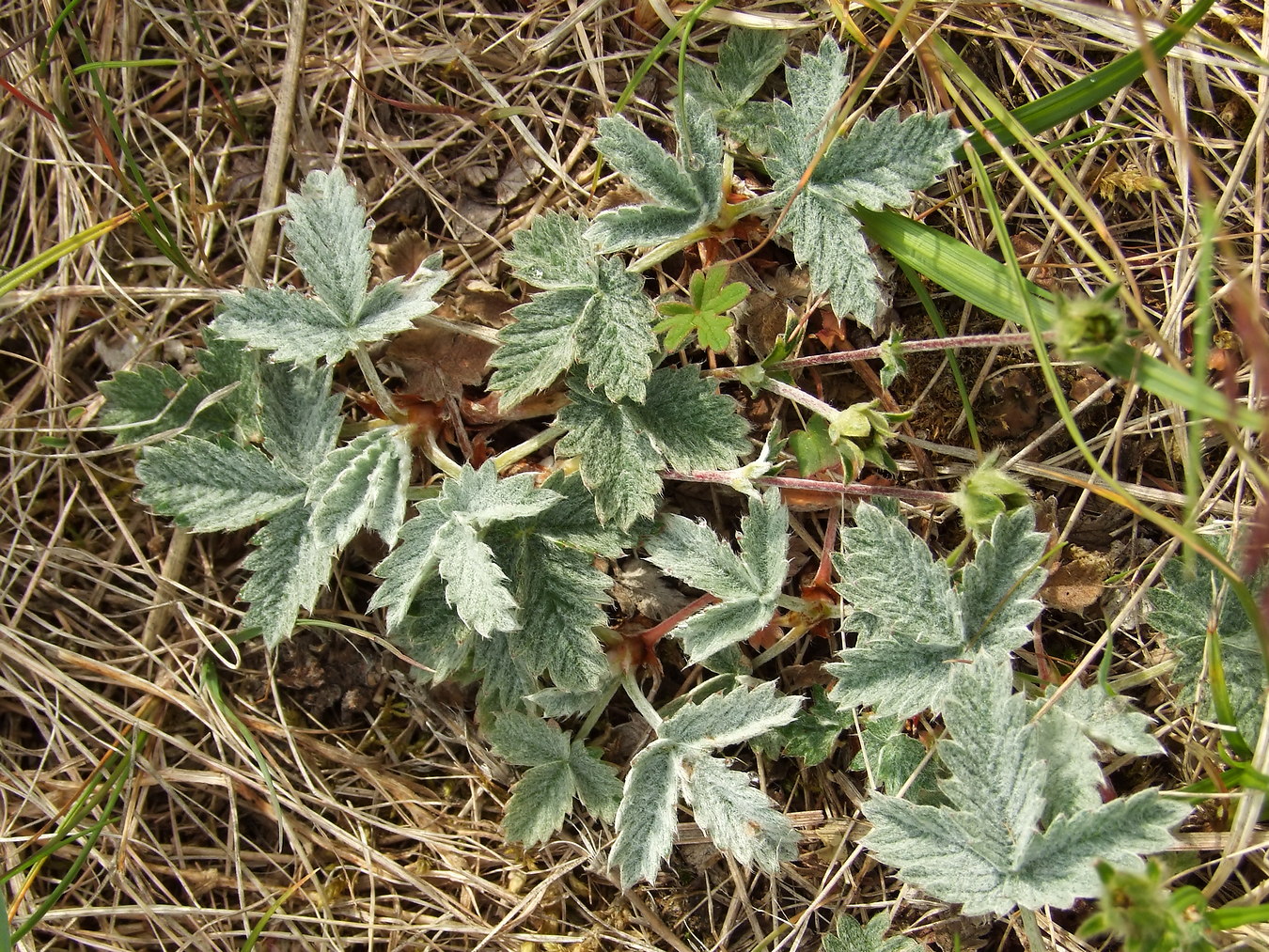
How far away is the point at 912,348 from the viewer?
80.0 inches

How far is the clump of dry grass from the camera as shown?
2205mm

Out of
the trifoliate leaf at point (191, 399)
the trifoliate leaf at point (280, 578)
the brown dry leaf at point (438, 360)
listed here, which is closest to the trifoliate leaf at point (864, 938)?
the trifoliate leaf at point (280, 578)

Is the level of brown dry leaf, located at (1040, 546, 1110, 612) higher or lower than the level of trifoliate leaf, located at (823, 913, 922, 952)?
higher

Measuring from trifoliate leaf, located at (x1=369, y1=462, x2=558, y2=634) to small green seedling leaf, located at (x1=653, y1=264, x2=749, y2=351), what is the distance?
457 millimetres

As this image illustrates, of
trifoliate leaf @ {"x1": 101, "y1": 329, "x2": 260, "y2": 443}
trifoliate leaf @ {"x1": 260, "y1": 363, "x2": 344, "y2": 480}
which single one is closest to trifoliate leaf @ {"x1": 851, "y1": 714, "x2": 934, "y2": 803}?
A: trifoliate leaf @ {"x1": 260, "y1": 363, "x2": 344, "y2": 480}

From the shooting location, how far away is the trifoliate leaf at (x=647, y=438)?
2059 mm

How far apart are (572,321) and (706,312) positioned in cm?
30

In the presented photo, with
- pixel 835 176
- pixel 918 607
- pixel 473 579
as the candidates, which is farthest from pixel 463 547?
pixel 835 176

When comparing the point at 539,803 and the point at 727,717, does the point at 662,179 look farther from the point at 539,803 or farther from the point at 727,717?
the point at 539,803

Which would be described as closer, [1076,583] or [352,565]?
[1076,583]

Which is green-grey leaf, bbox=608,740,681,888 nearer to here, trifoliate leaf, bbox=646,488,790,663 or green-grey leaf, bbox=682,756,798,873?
green-grey leaf, bbox=682,756,798,873

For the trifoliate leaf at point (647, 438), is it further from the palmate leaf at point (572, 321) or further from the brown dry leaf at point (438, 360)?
the brown dry leaf at point (438, 360)

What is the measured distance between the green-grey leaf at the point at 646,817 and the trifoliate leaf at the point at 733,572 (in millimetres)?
273

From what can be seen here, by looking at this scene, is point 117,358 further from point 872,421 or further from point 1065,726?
point 1065,726
